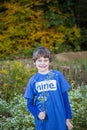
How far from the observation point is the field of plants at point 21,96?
19.6 feet

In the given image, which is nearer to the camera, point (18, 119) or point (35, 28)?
point (18, 119)

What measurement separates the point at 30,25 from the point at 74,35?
161cm

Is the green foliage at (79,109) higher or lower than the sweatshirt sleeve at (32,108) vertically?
lower

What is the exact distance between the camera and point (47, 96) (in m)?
4.20

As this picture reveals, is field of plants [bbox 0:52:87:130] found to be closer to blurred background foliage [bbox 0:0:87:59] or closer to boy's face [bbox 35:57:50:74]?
boy's face [bbox 35:57:50:74]

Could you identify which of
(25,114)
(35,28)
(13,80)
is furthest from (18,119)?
(35,28)

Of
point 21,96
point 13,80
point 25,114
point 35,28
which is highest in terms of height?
point 25,114

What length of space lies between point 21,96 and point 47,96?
304 centimetres

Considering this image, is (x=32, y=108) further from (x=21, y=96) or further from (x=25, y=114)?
(x=21, y=96)

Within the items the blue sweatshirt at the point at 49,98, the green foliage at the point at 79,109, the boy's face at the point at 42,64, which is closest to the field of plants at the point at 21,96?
the green foliage at the point at 79,109

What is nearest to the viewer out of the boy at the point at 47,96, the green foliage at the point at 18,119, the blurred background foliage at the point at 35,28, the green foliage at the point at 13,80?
the boy at the point at 47,96

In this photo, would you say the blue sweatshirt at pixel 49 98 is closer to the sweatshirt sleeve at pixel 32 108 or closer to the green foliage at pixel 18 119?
the sweatshirt sleeve at pixel 32 108

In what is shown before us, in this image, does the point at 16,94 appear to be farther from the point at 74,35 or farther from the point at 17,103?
the point at 74,35

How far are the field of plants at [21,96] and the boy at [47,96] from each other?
5.00 ft
